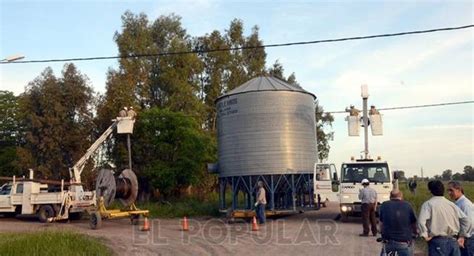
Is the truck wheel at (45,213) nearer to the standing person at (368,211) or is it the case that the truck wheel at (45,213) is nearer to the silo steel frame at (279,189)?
the silo steel frame at (279,189)

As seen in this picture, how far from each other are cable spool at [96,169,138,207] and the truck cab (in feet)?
26.9

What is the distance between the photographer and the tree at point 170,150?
103 ft

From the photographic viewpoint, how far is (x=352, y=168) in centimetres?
2053

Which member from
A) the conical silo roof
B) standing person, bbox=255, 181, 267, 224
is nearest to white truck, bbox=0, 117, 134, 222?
the conical silo roof

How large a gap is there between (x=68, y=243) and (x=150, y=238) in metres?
4.67

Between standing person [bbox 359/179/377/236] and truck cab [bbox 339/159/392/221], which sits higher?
truck cab [bbox 339/159/392/221]

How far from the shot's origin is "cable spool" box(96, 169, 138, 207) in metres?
20.7

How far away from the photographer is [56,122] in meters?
33.4

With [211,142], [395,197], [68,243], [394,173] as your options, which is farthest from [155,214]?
[395,197]

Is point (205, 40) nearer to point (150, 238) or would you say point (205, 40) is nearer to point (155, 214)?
point (155, 214)

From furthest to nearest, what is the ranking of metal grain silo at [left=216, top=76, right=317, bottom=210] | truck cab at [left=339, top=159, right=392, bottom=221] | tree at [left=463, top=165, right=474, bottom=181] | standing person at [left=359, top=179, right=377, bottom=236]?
tree at [left=463, top=165, right=474, bottom=181]
metal grain silo at [left=216, top=76, right=317, bottom=210]
truck cab at [left=339, top=159, right=392, bottom=221]
standing person at [left=359, top=179, right=377, bottom=236]

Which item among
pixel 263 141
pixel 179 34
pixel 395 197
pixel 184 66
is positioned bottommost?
pixel 395 197

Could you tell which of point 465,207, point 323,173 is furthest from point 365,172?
point 465,207

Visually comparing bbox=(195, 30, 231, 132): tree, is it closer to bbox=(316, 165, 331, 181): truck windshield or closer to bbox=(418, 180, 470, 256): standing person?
bbox=(316, 165, 331, 181): truck windshield
